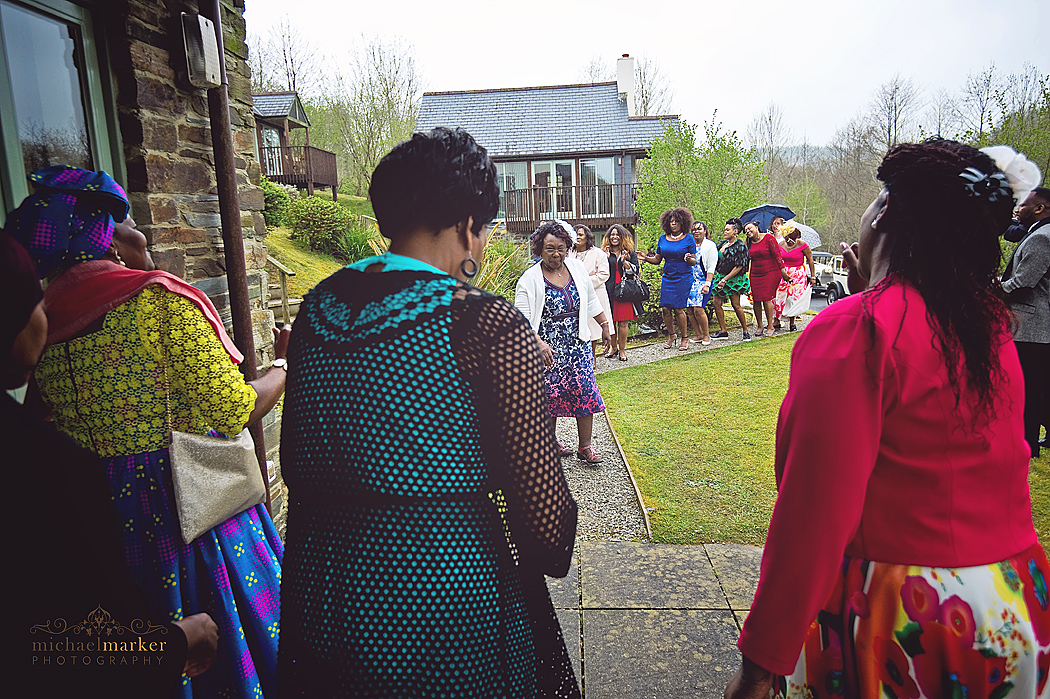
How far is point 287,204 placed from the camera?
59.0 ft

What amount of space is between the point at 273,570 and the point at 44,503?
111 cm

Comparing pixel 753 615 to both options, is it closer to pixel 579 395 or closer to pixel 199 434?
pixel 199 434

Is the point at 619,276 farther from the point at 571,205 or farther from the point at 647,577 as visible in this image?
the point at 571,205

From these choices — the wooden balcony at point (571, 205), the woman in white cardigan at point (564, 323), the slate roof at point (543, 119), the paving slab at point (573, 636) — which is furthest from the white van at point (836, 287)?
the paving slab at point (573, 636)

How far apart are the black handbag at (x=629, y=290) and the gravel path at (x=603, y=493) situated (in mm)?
3324

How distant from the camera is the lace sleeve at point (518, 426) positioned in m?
1.21

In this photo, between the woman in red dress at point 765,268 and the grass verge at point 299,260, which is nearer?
the woman in red dress at point 765,268

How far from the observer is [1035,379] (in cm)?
484

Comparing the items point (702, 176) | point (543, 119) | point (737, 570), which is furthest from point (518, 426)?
point (543, 119)

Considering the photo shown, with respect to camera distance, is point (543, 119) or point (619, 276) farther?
point (543, 119)

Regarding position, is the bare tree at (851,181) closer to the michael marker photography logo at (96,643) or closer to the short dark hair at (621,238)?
the short dark hair at (621,238)

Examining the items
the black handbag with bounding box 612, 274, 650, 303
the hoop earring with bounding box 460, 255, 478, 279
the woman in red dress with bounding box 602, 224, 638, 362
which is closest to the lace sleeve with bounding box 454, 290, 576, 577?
the hoop earring with bounding box 460, 255, 478, 279

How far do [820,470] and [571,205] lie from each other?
1075 inches

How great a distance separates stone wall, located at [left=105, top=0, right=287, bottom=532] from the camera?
2.76 metres
